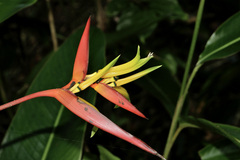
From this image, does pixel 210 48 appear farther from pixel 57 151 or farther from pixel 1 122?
pixel 1 122

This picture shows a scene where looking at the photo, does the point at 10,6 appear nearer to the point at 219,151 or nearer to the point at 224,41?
the point at 224,41

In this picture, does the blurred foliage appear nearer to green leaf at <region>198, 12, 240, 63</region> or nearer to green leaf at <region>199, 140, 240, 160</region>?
green leaf at <region>199, 140, 240, 160</region>

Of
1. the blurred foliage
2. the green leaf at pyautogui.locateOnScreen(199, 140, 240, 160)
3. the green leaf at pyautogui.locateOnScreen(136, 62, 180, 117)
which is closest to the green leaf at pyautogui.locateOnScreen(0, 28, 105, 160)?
the blurred foliage

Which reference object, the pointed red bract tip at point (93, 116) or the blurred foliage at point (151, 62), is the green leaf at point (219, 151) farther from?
the pointed red bract tip at point (93, 116)

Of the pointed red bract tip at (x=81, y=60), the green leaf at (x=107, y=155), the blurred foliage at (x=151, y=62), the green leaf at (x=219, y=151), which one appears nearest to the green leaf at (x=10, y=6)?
the pointed red bract tip at (x=81, y=60)

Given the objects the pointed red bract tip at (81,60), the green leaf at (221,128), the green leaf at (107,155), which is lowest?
the green leaf at (107,155)
